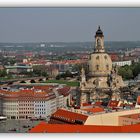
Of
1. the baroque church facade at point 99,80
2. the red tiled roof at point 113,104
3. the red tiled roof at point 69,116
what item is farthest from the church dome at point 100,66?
the red tiled roof at point 69,116

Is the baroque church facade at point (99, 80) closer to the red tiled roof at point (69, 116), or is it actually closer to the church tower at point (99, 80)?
the church tower at point (99, 80)

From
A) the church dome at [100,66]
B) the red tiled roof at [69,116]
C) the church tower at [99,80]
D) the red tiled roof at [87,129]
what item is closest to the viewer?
the red tiled roof at [87,129]

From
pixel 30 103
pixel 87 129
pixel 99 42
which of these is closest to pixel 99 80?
pixel 30 103

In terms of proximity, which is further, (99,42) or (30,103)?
(30,103)

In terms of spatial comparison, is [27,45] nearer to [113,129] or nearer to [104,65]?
[113,129]

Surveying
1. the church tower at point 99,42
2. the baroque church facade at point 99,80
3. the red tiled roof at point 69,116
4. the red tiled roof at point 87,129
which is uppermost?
the church tower at point 99,42

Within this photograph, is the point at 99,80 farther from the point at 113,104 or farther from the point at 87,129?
the point at 87,129

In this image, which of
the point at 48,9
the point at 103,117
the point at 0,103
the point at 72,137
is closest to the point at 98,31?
the point at 103,117

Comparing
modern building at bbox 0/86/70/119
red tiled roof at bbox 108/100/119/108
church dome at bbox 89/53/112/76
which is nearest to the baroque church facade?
church dome at bbox 89/53/112/76

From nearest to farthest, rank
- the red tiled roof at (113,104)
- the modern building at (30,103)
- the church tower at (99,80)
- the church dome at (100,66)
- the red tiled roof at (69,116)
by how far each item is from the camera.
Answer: the red tiled roof at (69,116) → the red tiled roof at (113,104) → the modern building at (30,103) → the church tower at (99,80) → the church dome at (100,66)
